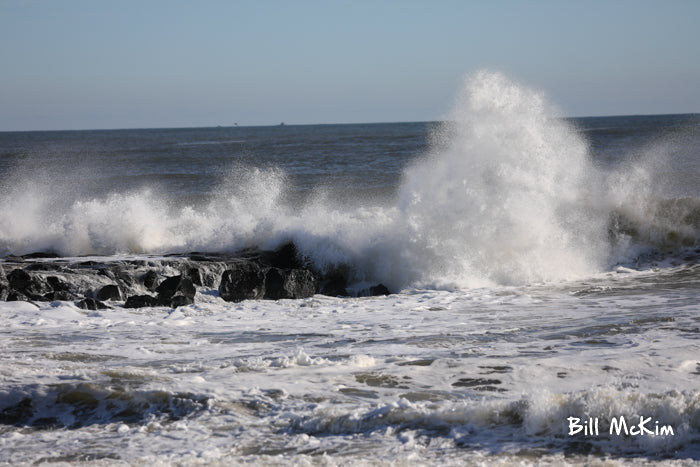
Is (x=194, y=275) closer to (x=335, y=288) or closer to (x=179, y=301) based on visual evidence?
(x=179, y=301)

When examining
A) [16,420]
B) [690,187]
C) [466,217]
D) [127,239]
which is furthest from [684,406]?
[690,187]

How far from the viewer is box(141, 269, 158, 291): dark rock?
12250mm

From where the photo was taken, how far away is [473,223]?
14.1 m

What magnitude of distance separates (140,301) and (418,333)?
4.47 metres

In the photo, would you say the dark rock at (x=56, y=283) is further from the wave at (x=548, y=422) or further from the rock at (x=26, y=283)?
the wave at (x=548, y=422)

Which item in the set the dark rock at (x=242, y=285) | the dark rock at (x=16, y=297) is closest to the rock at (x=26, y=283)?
the dark rock at (x=16, y=297)

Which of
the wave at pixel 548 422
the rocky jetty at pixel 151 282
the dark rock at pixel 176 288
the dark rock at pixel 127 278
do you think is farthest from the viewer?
the dark rock at pixel 127 278

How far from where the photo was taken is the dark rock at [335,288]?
40.3 feet

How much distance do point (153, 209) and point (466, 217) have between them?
314 inches

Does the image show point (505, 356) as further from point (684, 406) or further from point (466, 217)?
point (466, 217)

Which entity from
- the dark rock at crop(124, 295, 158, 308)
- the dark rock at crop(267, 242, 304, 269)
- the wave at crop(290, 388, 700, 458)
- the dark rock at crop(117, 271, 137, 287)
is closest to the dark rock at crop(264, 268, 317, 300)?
the dark rock at crop(124, 295, 158, 308)

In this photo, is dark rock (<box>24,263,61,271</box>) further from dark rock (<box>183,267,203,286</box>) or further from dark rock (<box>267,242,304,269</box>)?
dark rock (<box>267,242,304,269</box>)
